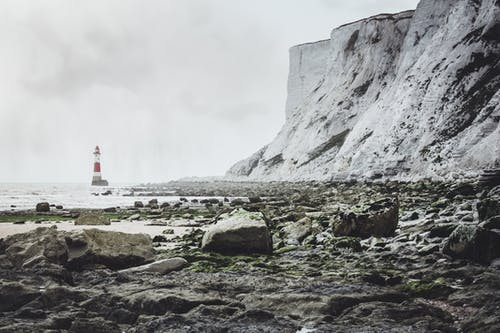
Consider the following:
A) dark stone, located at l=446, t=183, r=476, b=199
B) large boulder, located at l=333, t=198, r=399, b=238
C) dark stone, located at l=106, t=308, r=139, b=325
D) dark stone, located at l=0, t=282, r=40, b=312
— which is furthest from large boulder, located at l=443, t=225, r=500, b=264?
dark stone, located at l=446, t=183, r=476, b=199

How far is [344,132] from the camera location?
1864 inches

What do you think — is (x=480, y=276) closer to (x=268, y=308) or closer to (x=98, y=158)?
(x=268, y=308)

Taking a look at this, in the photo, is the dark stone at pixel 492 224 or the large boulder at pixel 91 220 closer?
the dark stone at pixel 492 224

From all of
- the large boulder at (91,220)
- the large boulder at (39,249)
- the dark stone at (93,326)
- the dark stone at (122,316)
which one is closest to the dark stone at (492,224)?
the dark stone at (122,316)

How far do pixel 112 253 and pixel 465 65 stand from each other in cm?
2728

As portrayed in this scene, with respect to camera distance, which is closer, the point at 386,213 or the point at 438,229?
the point at 438,229

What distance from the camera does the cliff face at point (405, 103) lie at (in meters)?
23.4

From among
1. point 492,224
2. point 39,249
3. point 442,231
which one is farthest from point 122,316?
point 442,231

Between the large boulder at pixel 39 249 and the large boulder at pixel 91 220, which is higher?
the large boulder at pixel 39 249

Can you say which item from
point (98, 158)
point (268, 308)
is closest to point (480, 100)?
point (268, 308)

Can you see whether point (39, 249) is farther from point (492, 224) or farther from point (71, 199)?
point (71, 199)

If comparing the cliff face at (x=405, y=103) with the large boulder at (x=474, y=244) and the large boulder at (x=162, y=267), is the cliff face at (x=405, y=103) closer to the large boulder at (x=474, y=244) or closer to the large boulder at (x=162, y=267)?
the large boulder at (x=474, y=244)

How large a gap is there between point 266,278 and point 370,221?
326 centimetres

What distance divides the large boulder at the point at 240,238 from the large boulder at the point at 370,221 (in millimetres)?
1659
